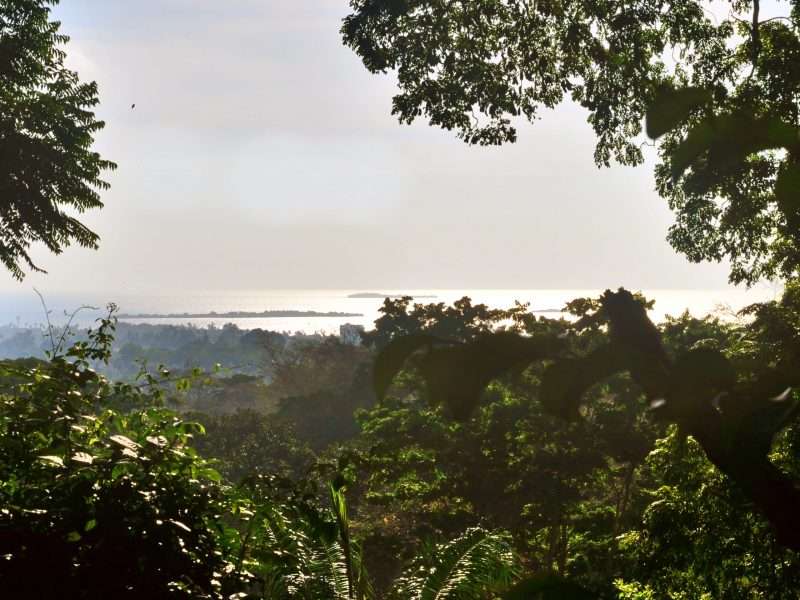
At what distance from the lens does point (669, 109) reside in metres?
0.39

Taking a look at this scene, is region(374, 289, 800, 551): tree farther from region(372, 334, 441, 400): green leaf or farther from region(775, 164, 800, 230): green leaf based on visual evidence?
region(775, 164, 800, 230): green leaf

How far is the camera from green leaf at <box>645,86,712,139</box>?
0.39m

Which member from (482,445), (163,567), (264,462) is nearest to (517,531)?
(482,445)

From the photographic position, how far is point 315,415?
29.6 meters


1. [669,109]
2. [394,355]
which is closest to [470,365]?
[394,355]

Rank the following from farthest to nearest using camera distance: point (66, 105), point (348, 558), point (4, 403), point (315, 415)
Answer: point (315, 415)
point (66, 105)
point (348, 558)
point (4, 403)

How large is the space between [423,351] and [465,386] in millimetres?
33

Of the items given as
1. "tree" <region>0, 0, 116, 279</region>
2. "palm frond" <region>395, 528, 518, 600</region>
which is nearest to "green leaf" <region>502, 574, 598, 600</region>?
"palm frond" <region>395, 528, 518, 600</region>

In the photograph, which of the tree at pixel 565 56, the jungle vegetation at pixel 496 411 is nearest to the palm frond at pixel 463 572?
the jungle vegetation at pixel 496 411

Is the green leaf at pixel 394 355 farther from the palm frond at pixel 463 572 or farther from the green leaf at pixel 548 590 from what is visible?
the palm frond at pixel 463 572

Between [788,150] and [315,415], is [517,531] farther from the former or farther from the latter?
[315,415]

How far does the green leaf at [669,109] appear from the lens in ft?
1.26

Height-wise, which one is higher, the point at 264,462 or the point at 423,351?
the point at 423,351

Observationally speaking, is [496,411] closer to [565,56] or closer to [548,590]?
[565,56]
